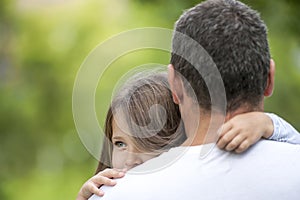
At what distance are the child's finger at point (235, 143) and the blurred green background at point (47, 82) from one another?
211 inches

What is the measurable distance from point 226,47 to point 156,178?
333mm

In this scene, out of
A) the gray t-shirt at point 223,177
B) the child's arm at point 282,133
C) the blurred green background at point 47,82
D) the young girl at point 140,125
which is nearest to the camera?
the gray t-shirt at point 223,177

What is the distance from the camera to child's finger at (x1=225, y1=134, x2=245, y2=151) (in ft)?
6.38

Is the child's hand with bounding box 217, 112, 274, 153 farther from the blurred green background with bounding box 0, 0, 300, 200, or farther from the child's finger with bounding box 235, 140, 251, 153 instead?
the blurred green background with bounding box 0, 0, 300, 200

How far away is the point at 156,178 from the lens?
1963 mm

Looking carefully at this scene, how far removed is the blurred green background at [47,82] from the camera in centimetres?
805

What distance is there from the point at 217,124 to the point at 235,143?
0.07 metres

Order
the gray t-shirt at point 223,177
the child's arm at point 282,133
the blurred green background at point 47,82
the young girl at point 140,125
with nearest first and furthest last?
the gray t-shirt at point 223,177 < the child's arm at point 282,133 < the young girl at point 140,125 < the blurred green background at point 47,82

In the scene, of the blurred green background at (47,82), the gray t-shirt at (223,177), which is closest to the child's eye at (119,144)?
the gray t-shirt at (223,177)

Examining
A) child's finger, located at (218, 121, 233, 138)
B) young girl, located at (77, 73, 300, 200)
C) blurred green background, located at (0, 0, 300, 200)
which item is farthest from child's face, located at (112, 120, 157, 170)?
blurred green background, located at (0, 0, 300, 200)

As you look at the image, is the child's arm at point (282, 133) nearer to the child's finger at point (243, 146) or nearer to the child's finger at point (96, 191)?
the child's finger at point (243, 146)

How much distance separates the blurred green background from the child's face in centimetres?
493

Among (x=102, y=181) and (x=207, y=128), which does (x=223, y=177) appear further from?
(x=102, y=181)

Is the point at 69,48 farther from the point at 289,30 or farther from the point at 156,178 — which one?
the point at 156,178
